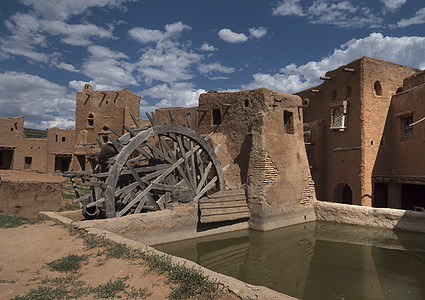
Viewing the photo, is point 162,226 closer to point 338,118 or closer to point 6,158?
point 338,118

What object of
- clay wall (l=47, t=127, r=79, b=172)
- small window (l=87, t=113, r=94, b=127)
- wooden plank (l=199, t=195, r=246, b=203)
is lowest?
wooden plank (l=199, t=195, r=246, b=203)

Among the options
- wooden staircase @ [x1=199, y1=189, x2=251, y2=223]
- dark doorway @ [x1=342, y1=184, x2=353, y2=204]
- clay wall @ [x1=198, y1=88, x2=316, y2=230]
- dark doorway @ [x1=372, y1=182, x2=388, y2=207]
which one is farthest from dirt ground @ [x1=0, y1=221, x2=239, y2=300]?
dark doorway @ [x1=342, y1=184, x2=353, y2=204]

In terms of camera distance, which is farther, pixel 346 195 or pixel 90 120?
pixel 90 120

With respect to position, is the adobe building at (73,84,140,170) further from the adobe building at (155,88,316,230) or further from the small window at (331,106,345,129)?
the small window at (331,106,345,129)

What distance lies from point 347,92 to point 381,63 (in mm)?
2130

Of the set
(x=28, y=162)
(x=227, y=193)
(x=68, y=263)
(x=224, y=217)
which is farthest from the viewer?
(x=28, y=162)

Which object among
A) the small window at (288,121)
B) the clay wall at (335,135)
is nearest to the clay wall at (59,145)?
the small window at (288,121)

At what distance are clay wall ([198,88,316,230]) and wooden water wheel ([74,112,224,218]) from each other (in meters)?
1.19

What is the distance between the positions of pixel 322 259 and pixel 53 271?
6.50 metres

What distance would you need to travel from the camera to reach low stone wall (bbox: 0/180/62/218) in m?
8.34

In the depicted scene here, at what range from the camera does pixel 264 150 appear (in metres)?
11.2

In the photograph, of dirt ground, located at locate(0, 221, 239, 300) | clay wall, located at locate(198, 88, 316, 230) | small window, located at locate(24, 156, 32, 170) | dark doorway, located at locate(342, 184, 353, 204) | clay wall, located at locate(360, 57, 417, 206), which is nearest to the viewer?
dirt ground, located at locate(0, 221, 239, 300)

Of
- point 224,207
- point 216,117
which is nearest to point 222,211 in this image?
point 224,207

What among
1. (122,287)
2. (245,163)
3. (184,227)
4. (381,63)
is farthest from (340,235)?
(381,63)
